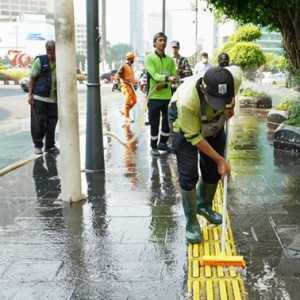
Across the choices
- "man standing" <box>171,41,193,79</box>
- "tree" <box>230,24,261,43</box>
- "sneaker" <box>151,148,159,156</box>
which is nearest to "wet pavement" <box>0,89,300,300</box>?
"sneaker" <box>151,148,159,156</box>

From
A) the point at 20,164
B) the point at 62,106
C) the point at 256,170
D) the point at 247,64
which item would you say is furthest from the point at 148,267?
the point at 247,64

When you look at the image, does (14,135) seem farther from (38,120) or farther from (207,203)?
(207,203)

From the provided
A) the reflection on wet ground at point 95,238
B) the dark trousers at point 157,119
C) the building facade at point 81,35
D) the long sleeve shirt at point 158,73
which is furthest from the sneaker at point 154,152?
the building facade at point 81,35

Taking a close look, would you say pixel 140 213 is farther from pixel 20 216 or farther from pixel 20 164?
pixel 20 164

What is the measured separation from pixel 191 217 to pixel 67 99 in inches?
76.0

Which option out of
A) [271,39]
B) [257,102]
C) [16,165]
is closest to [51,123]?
[16,165]

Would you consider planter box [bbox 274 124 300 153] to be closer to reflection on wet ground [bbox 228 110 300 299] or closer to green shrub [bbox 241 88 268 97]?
reflection on wet ground [bbox 228 110 300 299]

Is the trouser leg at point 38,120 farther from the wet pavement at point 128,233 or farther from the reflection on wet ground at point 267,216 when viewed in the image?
the reflection on wet ground at point 267,216

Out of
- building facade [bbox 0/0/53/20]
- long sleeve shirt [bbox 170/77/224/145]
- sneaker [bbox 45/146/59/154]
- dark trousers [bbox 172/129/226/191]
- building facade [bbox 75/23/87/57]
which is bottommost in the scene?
sneaker [bbox 45/146/59/154]

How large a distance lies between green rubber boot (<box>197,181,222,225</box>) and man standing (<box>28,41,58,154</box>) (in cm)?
417

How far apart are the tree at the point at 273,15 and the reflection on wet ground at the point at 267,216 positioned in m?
2.96

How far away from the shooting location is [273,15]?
1174 centimetres

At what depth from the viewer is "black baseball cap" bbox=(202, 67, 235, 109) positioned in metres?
4.13

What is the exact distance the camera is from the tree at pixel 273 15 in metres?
11.0
